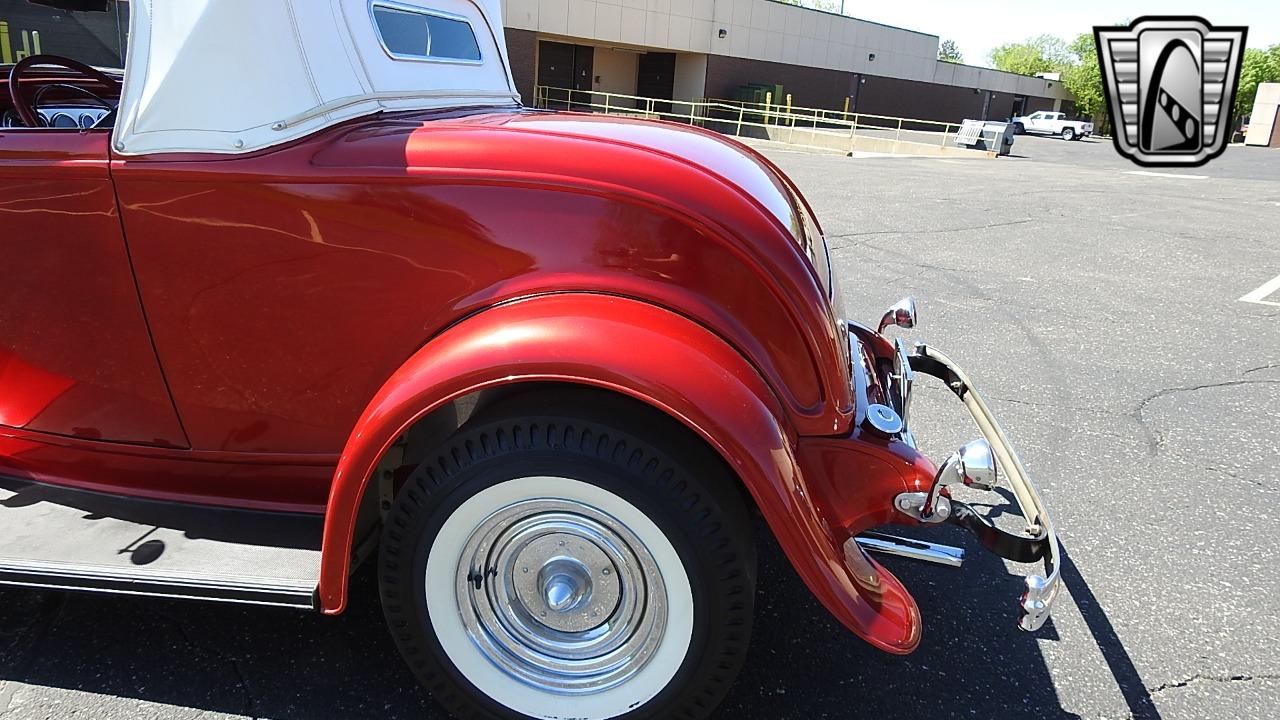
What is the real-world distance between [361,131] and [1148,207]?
11.9 meters

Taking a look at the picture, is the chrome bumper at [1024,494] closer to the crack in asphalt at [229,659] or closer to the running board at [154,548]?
the running board at [154,548]

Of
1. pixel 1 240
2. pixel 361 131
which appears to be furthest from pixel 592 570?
pixel 1 240

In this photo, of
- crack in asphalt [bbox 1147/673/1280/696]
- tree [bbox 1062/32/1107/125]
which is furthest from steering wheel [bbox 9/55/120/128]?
tree [bbox 1062/32/1107/125]

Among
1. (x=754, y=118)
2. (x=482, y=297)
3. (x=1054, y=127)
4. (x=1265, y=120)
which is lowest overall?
(x=482, y=297)

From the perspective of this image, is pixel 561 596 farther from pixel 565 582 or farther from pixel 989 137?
pixel 989 137

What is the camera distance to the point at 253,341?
6.84 ft

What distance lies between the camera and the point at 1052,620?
257cm

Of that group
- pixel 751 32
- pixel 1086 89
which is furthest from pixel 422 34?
pixel 1086 89

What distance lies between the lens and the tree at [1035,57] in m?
83.7

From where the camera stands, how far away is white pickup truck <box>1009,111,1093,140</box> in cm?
4097

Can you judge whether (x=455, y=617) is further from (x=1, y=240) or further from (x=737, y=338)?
(x=1, y=240)

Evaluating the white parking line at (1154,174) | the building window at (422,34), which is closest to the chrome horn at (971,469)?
the building window at (422,34)

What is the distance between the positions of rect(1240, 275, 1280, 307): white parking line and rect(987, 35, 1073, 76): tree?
85893 millimetres

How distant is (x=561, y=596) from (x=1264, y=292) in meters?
7.03
